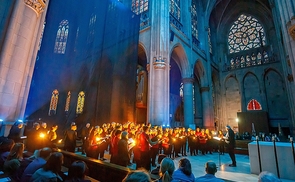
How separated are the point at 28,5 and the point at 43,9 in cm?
58

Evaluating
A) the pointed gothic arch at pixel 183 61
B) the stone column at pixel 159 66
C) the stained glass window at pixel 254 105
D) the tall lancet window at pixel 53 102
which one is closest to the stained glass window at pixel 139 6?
the stone column at pixel 159 66

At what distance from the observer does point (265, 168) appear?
12.4 ft

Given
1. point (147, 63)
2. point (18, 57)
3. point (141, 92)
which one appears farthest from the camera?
point (141, 92)

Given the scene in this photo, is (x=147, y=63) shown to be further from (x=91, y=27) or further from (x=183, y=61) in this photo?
(x=91, y=27)

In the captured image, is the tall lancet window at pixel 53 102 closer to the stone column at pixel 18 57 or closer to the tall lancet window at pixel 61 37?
the tall lancet window at pixel 61 37

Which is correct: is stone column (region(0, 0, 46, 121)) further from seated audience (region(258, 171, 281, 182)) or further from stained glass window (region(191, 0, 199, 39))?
stained glass window (region(191, 0, 199, 39))

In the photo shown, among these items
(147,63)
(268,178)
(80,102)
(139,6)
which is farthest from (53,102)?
(268,178)

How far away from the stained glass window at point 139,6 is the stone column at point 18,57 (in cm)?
916

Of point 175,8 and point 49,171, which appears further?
point 175,8

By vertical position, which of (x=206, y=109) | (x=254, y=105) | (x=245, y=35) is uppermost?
(x=245, y=35)

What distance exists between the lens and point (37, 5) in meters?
4.95

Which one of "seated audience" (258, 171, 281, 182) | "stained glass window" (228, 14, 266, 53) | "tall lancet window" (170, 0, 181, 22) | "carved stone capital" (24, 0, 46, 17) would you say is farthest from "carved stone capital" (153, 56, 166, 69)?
"stained glass window" (228, 14, 266, 53)

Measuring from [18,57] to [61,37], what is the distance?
15.4m

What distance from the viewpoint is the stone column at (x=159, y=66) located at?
9.36 metres
